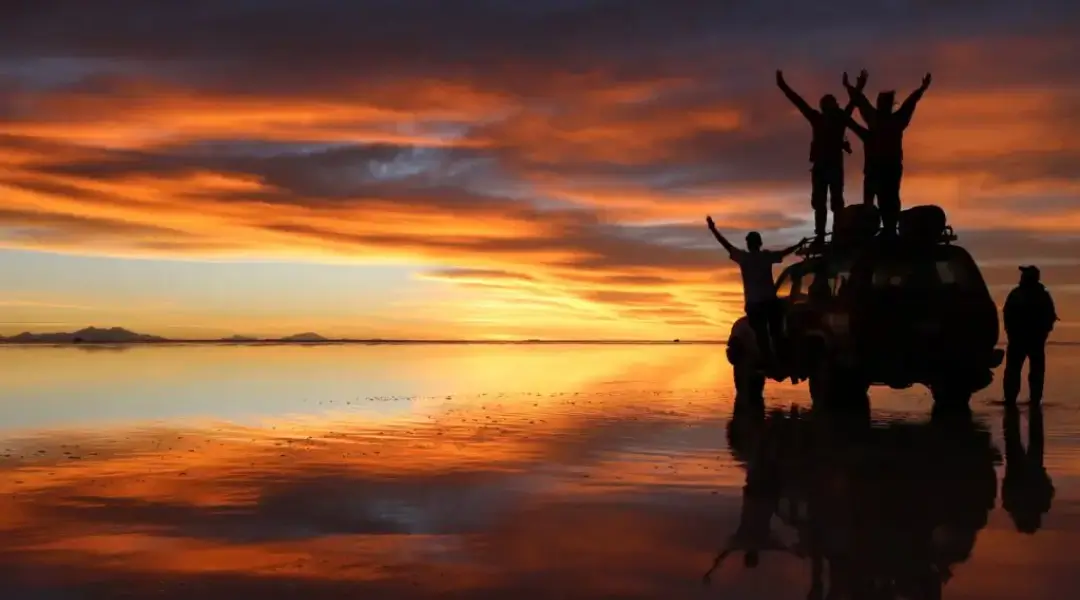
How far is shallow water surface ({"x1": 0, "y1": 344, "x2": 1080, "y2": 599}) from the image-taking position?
5.48 metres

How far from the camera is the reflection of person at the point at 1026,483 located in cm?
723

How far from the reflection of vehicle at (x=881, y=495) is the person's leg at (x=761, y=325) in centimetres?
182

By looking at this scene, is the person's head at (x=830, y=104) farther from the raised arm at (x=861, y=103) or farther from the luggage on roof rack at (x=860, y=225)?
the luggage on roof rack at (x=860, y=225)

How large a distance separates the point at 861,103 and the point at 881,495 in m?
9.29

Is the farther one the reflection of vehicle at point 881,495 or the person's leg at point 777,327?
the person's leg at point 777,327

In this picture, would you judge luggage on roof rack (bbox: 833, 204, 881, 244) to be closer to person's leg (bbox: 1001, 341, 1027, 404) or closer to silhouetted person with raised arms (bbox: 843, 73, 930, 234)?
silhouetted person with raised arms (bbox: 843, 73, 930, 234)

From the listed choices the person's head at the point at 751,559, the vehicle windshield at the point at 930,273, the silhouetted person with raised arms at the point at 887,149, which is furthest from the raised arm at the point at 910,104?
the person's head at the point at 751,559

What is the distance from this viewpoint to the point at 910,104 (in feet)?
51.5

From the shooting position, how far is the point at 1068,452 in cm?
1076

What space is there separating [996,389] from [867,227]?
31.1 feet

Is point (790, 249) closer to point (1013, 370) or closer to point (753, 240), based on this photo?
point (753, 240)

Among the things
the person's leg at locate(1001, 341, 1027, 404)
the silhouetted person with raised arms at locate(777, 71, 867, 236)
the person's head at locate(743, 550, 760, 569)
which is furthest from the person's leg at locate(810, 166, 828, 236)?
the person's head at locate(743, 550, 760, 569)

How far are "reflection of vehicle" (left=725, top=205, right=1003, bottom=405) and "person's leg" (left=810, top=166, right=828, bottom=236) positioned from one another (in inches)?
106

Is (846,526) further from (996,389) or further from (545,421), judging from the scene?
(996,389)
